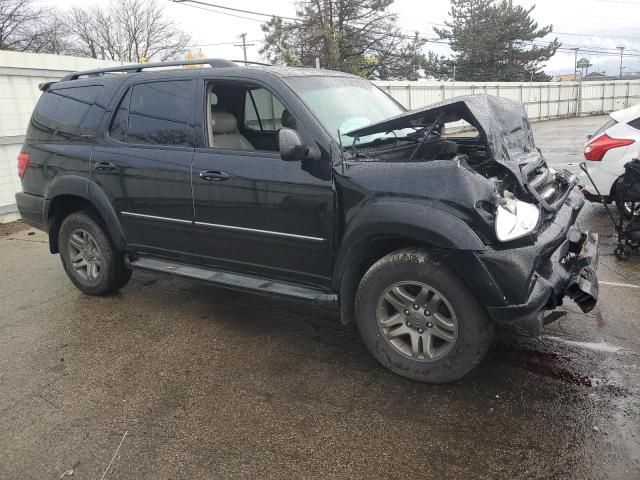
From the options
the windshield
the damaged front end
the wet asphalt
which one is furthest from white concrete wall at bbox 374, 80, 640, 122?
the wet asphalt

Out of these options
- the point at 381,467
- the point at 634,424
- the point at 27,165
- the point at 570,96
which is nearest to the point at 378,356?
the point at 381,467

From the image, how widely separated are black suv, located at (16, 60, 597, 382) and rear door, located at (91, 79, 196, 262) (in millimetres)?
13

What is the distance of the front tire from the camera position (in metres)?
2.98

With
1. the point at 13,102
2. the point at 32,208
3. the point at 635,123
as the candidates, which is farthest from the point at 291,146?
the point at 13,102

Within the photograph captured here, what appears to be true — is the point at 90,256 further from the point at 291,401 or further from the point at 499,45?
the point at 499,45

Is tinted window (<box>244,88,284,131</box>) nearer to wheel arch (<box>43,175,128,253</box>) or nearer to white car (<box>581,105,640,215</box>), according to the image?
wheel arch (<box>43,175,128,253</box>)

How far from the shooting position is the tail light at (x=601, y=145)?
6410 mm

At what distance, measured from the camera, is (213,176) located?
3.83 metres

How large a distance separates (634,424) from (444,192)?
157 cm

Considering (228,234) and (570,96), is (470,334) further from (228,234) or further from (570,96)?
(570,96)

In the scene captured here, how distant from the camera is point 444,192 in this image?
2.95 m

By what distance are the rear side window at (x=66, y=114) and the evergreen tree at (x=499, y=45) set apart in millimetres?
44775

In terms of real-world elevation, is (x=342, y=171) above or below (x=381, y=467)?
above

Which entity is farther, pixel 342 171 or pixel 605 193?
pixel 605 193
